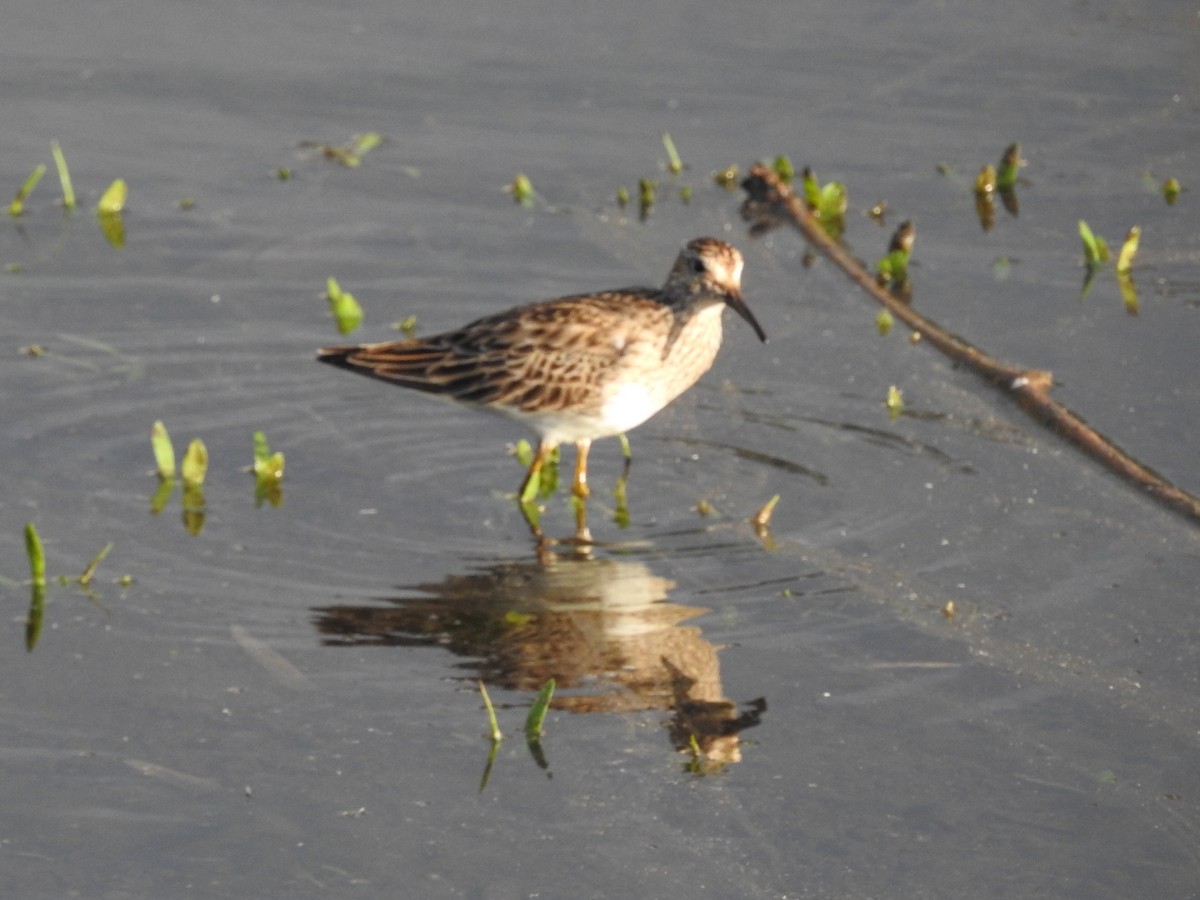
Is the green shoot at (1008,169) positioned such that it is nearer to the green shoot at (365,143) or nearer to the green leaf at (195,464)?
the green shoot at (365,143)

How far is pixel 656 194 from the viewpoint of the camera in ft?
41.3

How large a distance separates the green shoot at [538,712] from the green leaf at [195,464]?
2.57 metres

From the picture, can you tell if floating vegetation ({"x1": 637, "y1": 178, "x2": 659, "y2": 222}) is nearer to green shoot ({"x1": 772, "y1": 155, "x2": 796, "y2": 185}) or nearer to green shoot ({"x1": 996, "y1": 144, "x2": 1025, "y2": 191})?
green shoot ({"x1": 772, "y1": 155, "x2": 796, "y2": 185})

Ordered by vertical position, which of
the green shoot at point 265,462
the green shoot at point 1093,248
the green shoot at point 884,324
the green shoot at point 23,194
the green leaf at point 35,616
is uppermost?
the green shoot at point 1093,248

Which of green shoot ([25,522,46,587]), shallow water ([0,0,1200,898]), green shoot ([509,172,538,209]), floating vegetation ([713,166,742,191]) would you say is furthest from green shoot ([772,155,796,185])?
green shoot ([25,522,46,587])

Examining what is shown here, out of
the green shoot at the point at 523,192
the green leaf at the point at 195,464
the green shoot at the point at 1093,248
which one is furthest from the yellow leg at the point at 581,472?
the green shoot at the point at 1093,248

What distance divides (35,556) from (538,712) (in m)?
2.18

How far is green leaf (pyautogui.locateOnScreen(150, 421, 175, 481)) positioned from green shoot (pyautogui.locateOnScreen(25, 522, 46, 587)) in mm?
996

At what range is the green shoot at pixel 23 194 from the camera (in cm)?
1169

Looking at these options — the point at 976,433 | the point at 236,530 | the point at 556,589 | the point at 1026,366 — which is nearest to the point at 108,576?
the point at 236,530

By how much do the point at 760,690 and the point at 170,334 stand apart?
4590 mm

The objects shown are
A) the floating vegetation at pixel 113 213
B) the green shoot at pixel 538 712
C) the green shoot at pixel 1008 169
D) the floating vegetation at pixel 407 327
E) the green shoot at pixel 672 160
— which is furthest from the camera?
the green shoot at pixel 672 160

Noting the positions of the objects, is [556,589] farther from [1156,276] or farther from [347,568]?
[1156,276]

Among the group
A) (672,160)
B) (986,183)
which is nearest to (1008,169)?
(986,183)
